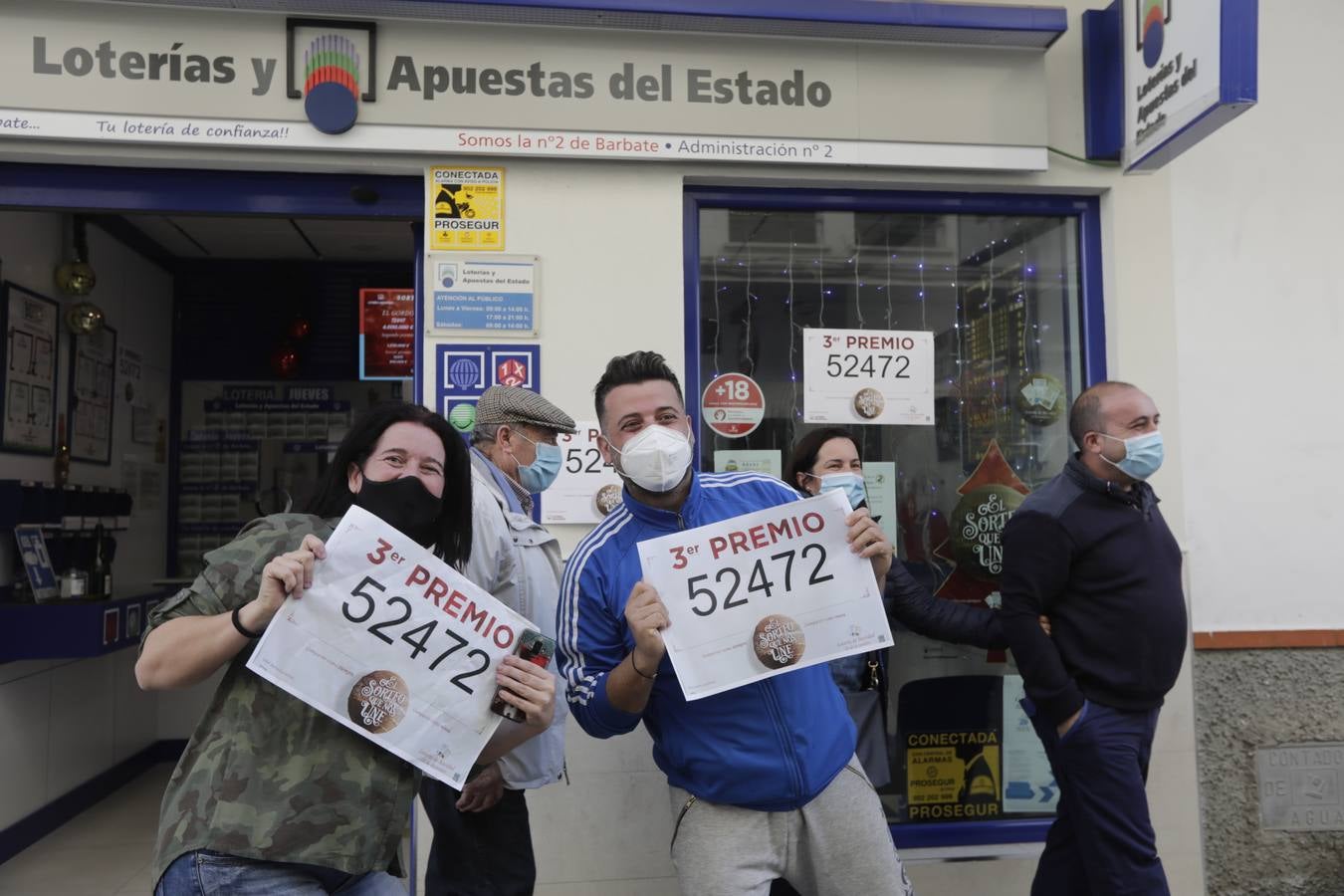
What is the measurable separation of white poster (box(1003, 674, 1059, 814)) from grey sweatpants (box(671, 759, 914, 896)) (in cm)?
226

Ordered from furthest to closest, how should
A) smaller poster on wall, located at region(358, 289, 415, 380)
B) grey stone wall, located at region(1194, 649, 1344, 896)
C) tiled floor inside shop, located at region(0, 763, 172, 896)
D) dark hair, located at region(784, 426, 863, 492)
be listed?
smaller poster on wall, located at region(358, 289, 415, 380), tiled floor inside shop, located at region(0, 763, 172, 896), grey stone wall, located at region(1194, 649, 1344, 896), dark hair, located at region(784, 426, 863, 492)

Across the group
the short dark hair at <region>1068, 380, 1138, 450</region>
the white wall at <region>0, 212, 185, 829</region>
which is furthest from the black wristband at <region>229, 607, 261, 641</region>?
the white wall at <region>0, 212, 185, 829</region>

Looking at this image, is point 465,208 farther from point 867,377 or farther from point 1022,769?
point 1022,769

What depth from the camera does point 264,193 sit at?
4078 mm

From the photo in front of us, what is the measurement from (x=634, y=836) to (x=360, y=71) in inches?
125

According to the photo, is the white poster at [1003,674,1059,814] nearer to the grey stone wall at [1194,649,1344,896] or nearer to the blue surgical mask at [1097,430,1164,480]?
the grey stone wall at [1194,649,1344,896]

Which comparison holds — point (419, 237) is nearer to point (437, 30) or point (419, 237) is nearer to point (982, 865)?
point (437, 30)

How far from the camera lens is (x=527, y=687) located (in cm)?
207

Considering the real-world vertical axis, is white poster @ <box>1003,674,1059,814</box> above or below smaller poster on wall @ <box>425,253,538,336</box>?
below

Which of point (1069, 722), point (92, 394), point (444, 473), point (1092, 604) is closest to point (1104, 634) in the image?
point (1092, 604)

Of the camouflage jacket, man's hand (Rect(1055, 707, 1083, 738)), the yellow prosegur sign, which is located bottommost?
man's hand (Rect(1055, 707, 1083, 738))

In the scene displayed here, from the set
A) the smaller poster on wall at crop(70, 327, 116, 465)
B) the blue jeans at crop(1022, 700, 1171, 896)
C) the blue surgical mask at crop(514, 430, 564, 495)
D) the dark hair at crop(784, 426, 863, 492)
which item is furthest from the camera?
the smaller poster on wall at crop(70, 327, 116, 465)

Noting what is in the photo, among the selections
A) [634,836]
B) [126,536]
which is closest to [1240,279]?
[634,836]

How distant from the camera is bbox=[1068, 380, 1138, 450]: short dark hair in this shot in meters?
3.27
